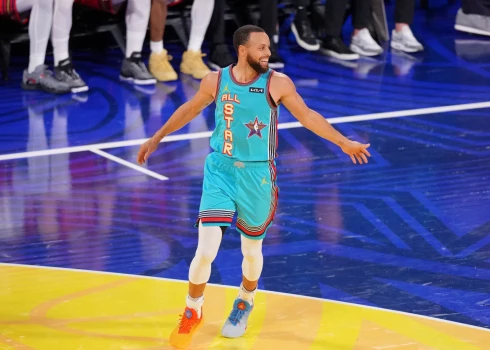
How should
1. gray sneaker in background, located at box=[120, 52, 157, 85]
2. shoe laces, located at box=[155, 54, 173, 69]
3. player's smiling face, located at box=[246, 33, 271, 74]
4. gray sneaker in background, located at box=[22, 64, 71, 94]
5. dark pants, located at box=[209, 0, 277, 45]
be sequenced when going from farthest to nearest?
dark pants, located at box=[209, 0, 277, 45]
shoe laces, located at box=[155, 54, 173, 69]
gray sneaker in background, located at box=[120, 52, 157, 85]
gray sneaker in background, located at box=[22, 64, 71, 94]
player's smiling face, located at box=[246, 33, 271, 74]

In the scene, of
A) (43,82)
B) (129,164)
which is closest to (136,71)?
(43,82)

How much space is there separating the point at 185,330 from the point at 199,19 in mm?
5457

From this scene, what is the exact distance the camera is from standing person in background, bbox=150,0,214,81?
31.9 feet

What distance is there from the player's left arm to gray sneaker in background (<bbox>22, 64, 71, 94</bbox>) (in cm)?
489

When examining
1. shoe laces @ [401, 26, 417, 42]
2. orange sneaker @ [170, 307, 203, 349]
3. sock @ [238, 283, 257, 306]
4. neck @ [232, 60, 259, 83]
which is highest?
neck @ [232, 60, 259, 83]

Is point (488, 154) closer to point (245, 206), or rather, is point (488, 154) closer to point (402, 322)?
point (402, 322)

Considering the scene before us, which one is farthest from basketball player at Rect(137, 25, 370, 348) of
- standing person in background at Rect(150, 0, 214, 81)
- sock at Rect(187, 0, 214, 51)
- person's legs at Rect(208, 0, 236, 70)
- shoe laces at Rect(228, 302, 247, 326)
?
person's legs at Rect(208, 0, 236, 70)

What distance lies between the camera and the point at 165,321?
5156 millimetres

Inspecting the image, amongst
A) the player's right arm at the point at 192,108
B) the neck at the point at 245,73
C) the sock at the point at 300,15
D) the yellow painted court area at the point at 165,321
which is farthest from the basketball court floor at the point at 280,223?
the neck at the point at 245,73

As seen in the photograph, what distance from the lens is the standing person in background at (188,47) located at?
9.72m

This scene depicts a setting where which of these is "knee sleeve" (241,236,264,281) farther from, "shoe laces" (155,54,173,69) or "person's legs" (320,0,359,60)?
"person's legs" (320,0,359,60)

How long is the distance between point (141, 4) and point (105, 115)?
1.32 meters

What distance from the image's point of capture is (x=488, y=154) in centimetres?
767

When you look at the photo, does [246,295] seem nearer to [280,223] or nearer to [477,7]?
[280,223]
